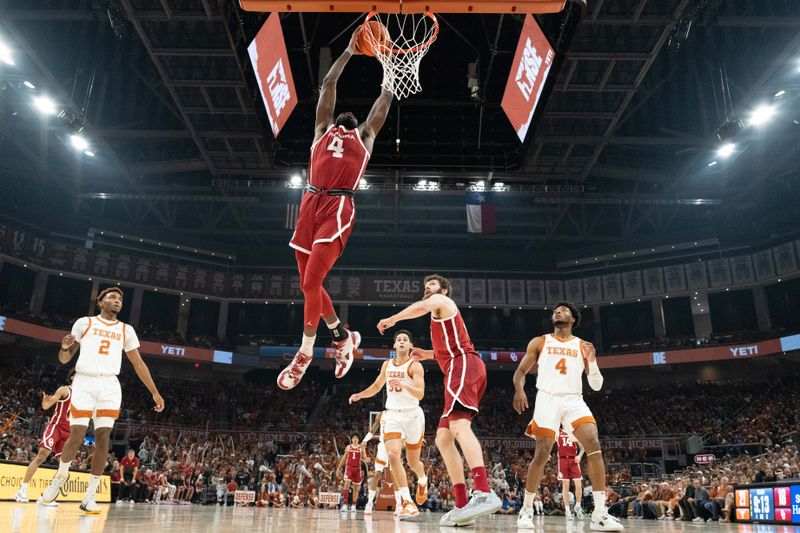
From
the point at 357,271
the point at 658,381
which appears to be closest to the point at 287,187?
the point at 357,271

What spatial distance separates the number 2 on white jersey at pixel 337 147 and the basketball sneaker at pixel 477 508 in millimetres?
3165

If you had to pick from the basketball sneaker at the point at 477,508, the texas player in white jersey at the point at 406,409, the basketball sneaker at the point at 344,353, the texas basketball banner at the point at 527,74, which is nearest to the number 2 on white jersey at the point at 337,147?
the basketball sneaker at the point at 344,353

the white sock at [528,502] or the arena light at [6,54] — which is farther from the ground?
the arena light at [6,54]

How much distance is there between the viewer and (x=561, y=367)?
20.4 ft

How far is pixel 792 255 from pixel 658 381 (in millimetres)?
9686

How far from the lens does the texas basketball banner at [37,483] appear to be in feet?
29.8

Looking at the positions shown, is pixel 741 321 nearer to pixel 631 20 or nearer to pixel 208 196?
pixel 631 20

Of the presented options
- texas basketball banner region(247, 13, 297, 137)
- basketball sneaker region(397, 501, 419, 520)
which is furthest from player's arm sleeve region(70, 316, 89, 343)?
texas basketball banner region(247, 13, 297, 137)

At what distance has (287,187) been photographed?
25.6 m

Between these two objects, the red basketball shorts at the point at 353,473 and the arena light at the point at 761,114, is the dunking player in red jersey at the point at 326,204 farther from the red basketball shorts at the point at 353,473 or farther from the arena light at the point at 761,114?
the arena light at the point at 761,114

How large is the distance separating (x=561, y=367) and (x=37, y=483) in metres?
8.92

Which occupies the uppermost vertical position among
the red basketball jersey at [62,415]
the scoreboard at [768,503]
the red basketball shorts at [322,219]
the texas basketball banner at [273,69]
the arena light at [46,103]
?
the arena light at [46,103]

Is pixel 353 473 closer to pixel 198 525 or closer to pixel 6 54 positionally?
pixel 198 525

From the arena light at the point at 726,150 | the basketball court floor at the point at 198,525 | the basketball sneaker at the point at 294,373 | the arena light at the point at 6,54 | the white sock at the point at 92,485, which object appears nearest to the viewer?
the basketball court floor at the point at 198,525
